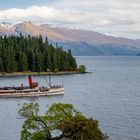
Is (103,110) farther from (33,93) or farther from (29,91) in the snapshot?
(29,91)

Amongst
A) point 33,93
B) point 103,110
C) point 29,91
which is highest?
point 29,91

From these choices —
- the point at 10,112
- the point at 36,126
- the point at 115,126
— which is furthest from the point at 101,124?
the point at 36,126

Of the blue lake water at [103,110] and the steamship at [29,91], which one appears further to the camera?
the steamship at [29,91]

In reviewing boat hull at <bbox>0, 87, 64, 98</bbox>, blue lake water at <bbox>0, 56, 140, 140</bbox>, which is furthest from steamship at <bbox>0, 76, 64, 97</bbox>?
blue lake water at <bbox>0, 56, 140, 140</bbox>

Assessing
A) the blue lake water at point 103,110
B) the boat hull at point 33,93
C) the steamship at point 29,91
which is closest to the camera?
the blue lake water at point 103,110

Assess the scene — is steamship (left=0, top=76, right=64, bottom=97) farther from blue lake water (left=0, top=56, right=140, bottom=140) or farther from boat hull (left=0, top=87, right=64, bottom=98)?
blue lake water (left=0, top=56, right=140, bottom=140)

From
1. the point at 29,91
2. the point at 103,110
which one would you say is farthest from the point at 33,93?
the point at 103,110

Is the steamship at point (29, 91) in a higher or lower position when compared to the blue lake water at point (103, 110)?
higher

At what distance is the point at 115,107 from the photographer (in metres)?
115

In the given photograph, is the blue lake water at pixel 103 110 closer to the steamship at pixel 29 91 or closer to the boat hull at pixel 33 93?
the boat hull at pixel 33 93

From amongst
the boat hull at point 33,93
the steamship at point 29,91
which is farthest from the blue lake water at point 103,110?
the steamship at point 29,91

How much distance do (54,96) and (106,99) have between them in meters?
17.7

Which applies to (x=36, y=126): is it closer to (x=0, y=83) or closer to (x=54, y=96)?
(x=54, y=96)

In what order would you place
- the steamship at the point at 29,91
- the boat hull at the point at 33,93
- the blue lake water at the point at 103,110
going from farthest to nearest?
the steamship at the point at 29,91 < the boat hull at the point at 33,93 < the blue lake water at the point at 103,110
